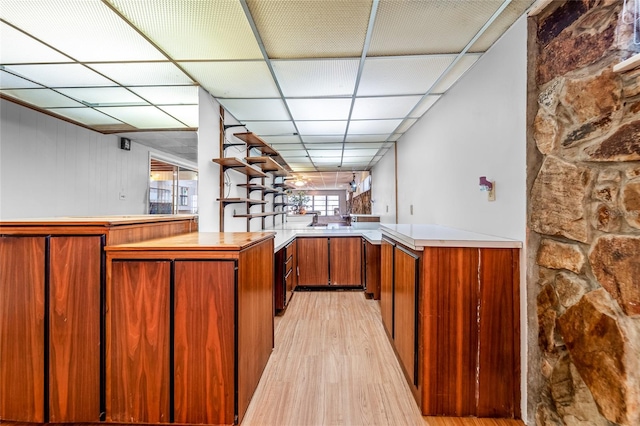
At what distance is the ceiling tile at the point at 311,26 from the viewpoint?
1562mm

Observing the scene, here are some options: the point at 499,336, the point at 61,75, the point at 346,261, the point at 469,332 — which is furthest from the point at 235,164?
the point at 499,336

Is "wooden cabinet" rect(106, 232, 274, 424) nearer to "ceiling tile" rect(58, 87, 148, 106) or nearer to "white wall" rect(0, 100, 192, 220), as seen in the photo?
"ceiling tile" rect(58, 87, 148, 106)

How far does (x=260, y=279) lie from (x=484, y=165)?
6.24 feet

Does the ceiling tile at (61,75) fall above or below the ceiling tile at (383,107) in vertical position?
below

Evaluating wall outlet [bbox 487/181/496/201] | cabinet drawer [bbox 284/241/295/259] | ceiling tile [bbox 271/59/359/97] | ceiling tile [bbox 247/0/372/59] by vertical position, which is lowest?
cabinet drawer [bbox 284/241/295/259]

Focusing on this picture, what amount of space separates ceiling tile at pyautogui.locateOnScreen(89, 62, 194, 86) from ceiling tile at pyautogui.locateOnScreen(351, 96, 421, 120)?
1.73 m

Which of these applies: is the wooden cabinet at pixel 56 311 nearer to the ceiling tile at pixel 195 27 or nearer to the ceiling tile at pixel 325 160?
the ceiling tile at pixel 195 27

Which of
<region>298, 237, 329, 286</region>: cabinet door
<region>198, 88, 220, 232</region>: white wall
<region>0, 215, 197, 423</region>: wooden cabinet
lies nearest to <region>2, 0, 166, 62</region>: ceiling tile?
<region>198, 88, 220, 232</region>: white wall

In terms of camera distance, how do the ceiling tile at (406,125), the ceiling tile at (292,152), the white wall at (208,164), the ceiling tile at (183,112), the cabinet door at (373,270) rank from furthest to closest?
the ceiling tile at (292,152), the cabinet door at (373,270), the ceiling tile at (406,125), the ceiling tile at (183,112), the white wall at (208,164)

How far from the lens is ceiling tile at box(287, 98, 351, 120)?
9.35 feet

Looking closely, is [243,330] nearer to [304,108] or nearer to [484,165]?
[484,165]

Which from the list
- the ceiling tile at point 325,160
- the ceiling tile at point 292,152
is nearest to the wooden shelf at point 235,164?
the ceiling tile at point 292,152

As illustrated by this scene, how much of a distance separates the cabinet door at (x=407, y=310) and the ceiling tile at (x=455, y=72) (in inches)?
61.9

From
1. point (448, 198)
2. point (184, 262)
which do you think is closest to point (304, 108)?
point (448, 198)
